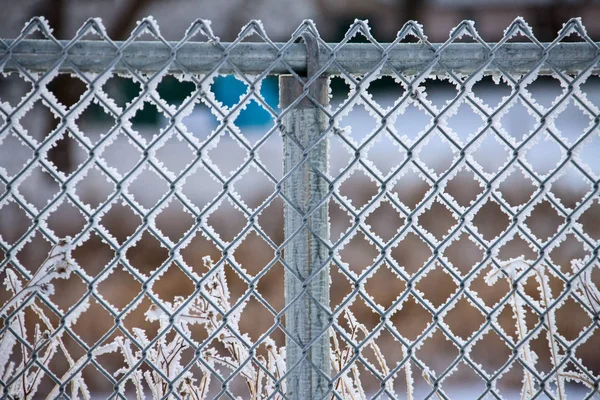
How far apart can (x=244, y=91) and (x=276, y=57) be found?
8.35 ft

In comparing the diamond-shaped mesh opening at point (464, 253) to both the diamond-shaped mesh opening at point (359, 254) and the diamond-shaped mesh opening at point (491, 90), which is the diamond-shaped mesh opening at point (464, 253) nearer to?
the diamond-shaped mesh opening at point (359, 254)

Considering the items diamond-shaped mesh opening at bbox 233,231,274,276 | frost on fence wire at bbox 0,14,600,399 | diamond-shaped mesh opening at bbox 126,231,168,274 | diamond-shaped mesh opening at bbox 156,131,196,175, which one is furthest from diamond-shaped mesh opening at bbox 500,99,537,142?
frost on fence wire at bbox 0,14,600,399

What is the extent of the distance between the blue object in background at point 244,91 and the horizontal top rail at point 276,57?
221 centimetres

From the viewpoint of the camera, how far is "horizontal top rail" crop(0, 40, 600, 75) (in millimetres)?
979

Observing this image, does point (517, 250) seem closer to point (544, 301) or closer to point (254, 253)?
point (254, 253)

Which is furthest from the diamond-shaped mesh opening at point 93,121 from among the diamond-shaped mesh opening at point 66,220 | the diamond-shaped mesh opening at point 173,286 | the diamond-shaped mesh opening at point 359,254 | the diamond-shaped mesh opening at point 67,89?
the diamond-shaped mesh opening at point 359,254

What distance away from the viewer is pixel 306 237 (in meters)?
1.05

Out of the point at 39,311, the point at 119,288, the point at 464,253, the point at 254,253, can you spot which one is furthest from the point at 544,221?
the point at 39,311

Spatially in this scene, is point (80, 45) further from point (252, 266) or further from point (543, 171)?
point (543, 171)

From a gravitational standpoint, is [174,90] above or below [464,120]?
below

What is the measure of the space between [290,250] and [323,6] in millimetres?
4243

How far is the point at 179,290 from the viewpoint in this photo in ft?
13.7

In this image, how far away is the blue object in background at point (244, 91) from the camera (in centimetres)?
351

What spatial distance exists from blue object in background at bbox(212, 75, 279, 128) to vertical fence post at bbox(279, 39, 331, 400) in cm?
221
